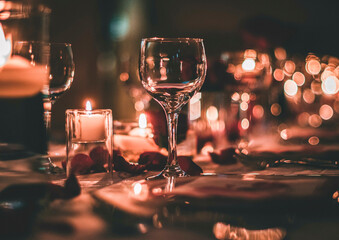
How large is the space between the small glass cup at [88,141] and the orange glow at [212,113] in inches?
32.5

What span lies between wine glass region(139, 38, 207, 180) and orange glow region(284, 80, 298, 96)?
8.47ft

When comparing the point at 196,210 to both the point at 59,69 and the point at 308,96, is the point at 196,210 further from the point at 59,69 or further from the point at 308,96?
the point at 308,96

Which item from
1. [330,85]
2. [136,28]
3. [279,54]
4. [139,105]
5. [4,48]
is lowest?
[139,105]

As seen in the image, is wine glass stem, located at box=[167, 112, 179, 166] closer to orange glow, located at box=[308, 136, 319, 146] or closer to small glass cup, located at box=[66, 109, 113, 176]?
small glass cup, located at box=[66, 109, 113, 176]

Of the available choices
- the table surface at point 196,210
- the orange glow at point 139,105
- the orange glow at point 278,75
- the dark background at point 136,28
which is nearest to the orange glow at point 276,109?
the orange glow at point 278,75

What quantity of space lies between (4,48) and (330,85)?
11.4 feet

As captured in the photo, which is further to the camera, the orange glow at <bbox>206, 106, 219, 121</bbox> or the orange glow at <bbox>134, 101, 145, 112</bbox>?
the orange glow at <bbox>134, 101, 145, 112</bbox>

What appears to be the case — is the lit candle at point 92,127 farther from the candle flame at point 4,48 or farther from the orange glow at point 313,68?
the orange glow at point 313,68

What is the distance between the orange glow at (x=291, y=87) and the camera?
10.7 ft

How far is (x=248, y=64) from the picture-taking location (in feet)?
4.90

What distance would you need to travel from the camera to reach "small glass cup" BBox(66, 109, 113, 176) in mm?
751

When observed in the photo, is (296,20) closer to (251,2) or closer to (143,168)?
(251,2)

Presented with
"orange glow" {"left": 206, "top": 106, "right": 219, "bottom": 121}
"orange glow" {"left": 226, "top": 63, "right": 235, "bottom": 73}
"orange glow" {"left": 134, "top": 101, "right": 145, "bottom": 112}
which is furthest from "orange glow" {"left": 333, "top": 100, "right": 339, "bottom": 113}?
"orange glow" {"left": 226, "top": 63, "right": 235, "bottom": 73}

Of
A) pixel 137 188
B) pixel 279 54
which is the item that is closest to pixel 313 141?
pixel 137 188
